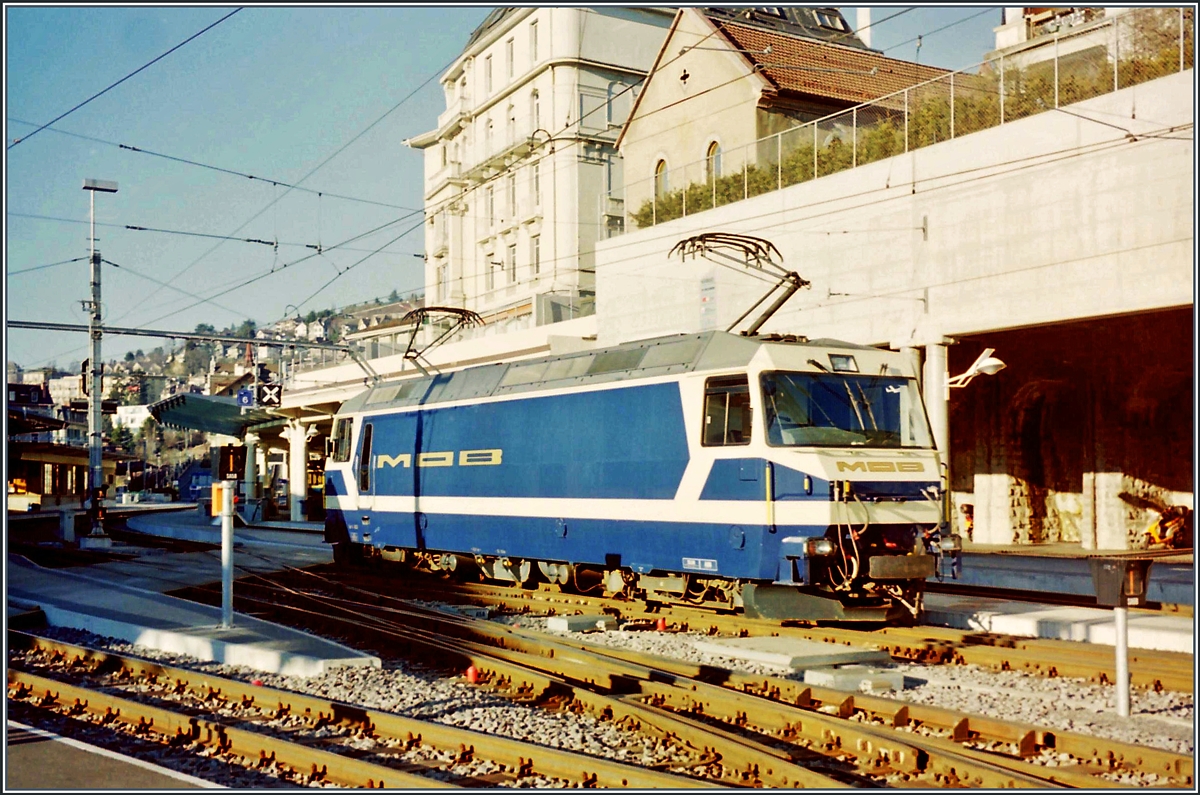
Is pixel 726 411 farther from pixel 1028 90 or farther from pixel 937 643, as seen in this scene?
pixel 1028 90

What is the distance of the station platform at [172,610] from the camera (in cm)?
1280

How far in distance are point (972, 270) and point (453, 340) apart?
22620 millimetres

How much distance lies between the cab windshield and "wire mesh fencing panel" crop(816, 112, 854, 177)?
40.9 ft

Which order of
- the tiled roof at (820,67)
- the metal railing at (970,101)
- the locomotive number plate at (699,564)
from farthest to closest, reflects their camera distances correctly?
the tiled roof at (820,67) < the metal railing at (970,101) < the locomotive number plate at (699,564)

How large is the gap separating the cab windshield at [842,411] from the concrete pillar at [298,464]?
3457cm

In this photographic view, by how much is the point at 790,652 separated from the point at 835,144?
16.7m

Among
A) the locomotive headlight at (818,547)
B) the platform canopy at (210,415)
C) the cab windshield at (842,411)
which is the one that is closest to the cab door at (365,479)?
the cab windshield at (842,411)

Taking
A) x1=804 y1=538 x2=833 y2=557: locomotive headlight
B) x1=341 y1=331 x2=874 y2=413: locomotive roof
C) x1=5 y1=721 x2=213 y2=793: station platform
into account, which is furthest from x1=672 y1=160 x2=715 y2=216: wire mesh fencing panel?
x1=5 y1=721 x2=213 y2=793: station platform

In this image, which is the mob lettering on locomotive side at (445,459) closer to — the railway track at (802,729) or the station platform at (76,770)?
the railway track at (802,729)

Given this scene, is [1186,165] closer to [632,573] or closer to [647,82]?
[632,573]

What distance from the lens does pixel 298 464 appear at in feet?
155

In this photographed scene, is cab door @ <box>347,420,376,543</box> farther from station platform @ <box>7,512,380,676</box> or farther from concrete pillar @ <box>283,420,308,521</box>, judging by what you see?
concrete pillar @ <box>283,420,308,521</box>

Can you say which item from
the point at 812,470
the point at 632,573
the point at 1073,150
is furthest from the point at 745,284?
the point at 812,470

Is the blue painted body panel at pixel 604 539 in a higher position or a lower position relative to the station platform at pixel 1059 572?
higher
